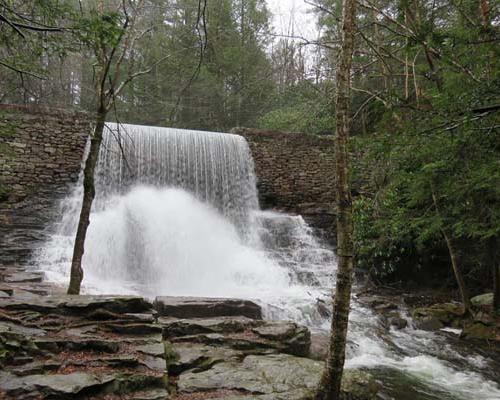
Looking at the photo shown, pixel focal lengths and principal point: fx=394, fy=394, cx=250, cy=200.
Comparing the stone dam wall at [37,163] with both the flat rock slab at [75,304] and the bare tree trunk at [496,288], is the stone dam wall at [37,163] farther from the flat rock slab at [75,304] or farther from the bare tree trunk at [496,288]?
the bare tree trunk at [496,288]

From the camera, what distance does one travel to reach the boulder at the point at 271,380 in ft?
10.8

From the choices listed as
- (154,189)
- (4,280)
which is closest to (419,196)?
(4,280)

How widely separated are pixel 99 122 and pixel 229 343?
11.8 ft

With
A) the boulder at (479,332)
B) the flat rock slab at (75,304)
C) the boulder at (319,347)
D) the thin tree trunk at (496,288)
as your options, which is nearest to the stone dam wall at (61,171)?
the flat rock slab at (75,304)

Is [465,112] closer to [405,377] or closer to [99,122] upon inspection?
[405,377]

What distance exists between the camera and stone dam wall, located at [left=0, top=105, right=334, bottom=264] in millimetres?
8601

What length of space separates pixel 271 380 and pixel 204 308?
204 centimetres

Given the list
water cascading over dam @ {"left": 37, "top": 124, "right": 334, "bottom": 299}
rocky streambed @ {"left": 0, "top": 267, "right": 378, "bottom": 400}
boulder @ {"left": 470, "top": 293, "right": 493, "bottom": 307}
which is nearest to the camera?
rocky streambed @ {"left": 0, "top": 267, "right": 378, "bottom": 400}

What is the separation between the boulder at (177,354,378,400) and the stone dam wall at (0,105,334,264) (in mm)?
4173

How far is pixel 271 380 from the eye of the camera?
3.54 metres

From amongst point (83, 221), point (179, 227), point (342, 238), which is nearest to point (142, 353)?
point (342, 238)

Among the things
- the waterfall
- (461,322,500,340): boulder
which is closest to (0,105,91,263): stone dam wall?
the waterfall

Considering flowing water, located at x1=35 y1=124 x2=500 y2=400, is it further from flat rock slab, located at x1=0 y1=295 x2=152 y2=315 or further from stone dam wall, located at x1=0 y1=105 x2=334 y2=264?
flat rock slab, located at x1=0 y1=295 x2=152 y2=315

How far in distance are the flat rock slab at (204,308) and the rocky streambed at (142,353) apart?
19 mm
